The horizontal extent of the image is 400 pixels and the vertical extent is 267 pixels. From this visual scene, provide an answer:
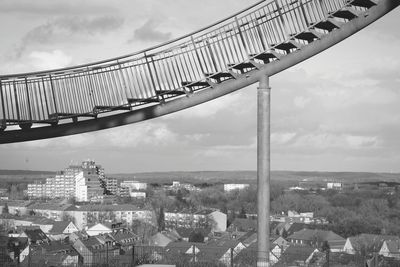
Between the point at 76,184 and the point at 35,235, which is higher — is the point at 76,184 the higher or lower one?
the higher one

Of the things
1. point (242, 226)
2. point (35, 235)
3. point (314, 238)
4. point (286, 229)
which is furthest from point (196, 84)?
point (242, 226)

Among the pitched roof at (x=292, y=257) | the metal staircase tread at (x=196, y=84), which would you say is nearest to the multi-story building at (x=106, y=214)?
the pitched roof at (x=292, y=257)

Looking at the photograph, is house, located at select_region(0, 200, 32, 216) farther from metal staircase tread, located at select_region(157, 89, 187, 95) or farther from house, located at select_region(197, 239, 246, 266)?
metal staircase tread, located at select_region(157, 89, 187, 95)

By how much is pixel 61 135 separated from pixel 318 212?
109259mm

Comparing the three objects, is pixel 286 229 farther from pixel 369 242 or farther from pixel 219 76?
pixel 219 76

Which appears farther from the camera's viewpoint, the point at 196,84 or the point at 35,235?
the point at 35,235

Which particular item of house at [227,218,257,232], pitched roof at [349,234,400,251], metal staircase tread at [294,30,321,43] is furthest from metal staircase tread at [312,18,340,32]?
house at [227,218,257,232]

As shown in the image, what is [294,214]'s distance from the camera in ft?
395

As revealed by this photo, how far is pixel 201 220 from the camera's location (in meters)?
104

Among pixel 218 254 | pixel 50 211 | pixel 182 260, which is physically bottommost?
pixel 218 254

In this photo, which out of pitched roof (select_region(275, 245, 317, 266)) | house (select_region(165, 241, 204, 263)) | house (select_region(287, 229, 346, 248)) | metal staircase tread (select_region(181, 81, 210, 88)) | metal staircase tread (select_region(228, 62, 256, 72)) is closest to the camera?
metal staircase tread (select_region(228, 62, 256, 72))

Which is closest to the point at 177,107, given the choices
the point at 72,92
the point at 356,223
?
the point at 72,92

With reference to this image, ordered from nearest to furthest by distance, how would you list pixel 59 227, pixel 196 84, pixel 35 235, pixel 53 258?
pixel 196 84 → pixel 53 258 → pixel 35 235 → pixel 59 227

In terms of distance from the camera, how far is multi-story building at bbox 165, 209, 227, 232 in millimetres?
99062
